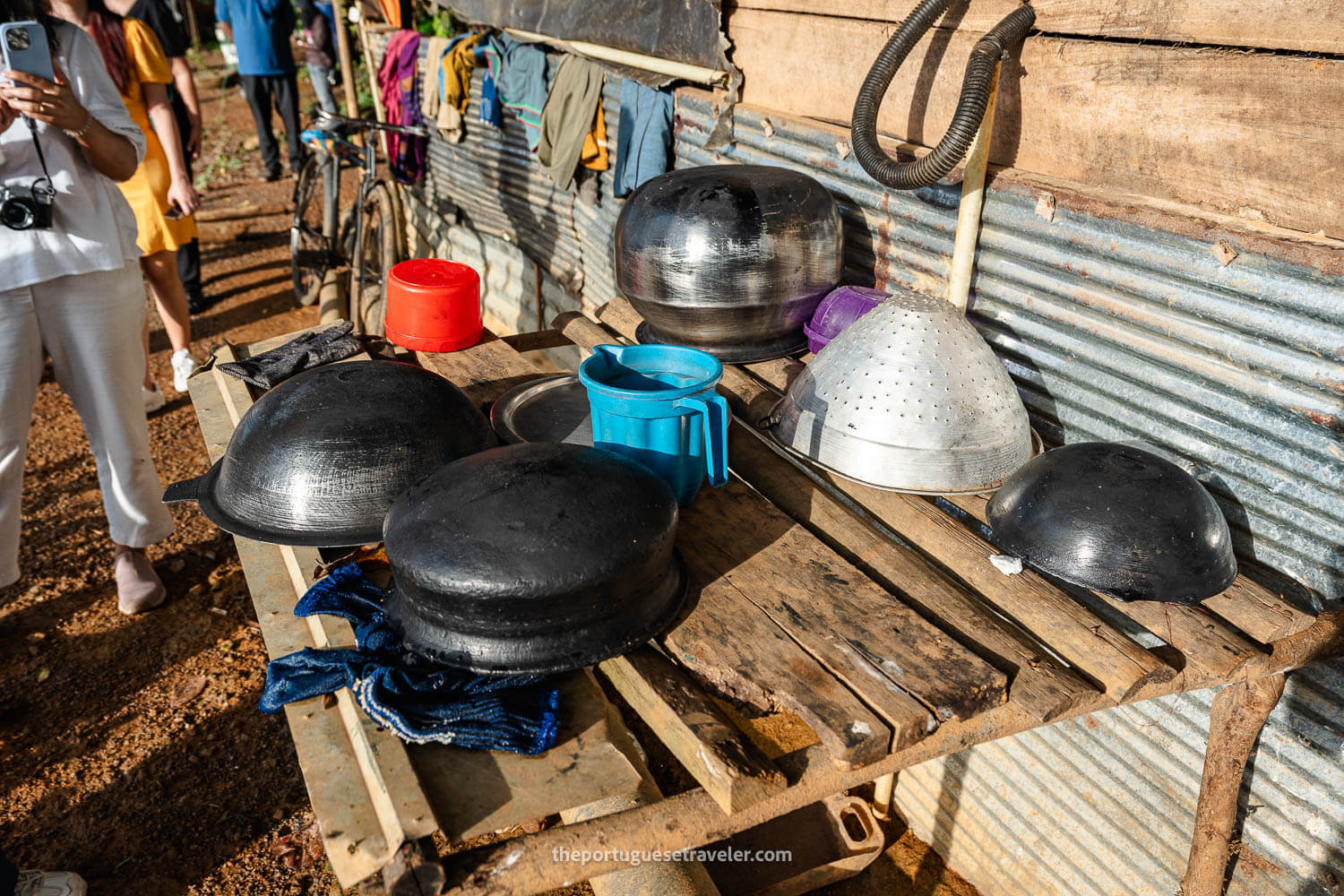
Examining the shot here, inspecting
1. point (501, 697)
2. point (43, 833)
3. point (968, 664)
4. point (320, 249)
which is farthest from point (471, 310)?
point (320, 249)

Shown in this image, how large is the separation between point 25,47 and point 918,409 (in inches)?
117

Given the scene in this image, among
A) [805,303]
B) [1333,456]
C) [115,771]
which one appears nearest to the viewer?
[1333,456]

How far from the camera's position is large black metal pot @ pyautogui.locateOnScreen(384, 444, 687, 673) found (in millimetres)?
1650

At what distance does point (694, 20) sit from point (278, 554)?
10.0 ft

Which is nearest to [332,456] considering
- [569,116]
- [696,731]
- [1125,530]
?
[696,731]

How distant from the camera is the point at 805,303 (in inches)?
114

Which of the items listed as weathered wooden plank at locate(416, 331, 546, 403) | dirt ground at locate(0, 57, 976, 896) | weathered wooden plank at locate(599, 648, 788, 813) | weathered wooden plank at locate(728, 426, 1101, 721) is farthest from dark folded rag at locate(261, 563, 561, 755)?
dirt ground at locate(0, 57, 976, 896)

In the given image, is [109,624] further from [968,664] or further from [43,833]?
Result: [968,664]

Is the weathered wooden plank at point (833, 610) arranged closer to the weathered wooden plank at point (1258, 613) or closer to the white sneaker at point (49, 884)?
the weathered wooden plank at point (1258, 613)

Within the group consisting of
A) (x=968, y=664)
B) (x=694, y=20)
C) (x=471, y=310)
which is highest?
(x=694, y=20)

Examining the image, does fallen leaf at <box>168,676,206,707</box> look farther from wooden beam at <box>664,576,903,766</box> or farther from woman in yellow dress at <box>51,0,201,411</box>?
wooden beam at <box>664,576,903,766</box>

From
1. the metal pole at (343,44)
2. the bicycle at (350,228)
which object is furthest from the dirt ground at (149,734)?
the metal pole at (343,44)

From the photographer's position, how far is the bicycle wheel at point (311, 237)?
7.99 metres

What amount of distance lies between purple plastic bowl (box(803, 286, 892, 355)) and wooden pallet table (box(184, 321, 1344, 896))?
68 centimetres
